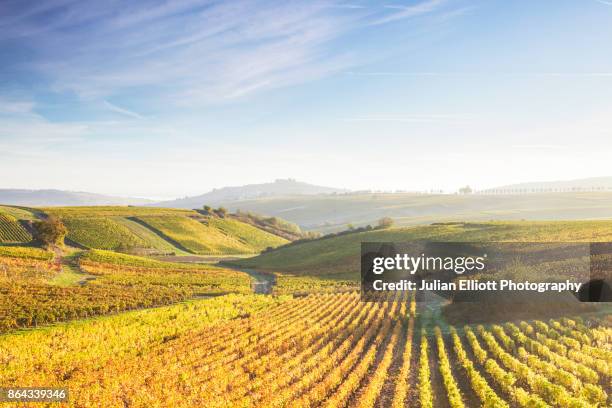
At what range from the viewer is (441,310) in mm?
40125

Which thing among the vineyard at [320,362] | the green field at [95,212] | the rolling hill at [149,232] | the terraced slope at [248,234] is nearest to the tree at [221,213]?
the terraced slope at [248,234]

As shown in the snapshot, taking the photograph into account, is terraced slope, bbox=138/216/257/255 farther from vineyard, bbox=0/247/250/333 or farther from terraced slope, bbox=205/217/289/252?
vineyard, bbox=0/247/250/333

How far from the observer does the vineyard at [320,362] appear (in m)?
19.8

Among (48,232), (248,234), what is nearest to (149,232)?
(248,234)

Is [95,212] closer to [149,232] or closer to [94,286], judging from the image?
[149,232]

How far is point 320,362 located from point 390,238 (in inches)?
2987

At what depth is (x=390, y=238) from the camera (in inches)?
3880

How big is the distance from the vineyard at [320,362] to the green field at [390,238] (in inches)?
1649

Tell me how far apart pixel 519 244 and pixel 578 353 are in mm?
52882

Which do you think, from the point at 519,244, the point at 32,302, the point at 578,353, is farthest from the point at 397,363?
the point at 519,244

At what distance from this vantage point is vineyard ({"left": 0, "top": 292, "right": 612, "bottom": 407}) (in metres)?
19.8

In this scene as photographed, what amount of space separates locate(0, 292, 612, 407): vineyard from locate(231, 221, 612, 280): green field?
41.9 metres

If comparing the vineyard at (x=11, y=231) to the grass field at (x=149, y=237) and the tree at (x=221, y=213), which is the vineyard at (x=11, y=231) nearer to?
the grass field at (x=149, y=237)

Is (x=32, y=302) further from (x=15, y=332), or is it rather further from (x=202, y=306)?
(x=202, y=306)
